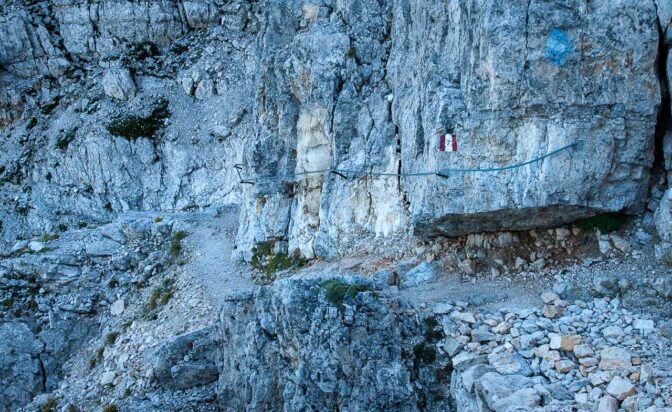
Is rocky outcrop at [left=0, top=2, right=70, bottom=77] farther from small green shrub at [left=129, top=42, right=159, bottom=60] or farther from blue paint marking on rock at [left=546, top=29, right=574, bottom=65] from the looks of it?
blue paint marking on rock at [left=546, top=29, right=574, bottom=65]

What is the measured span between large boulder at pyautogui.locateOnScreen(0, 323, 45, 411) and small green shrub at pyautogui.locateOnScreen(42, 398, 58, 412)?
317cm

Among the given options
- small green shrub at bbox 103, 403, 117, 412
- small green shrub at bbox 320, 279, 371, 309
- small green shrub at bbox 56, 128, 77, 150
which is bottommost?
small green shrub at bbox 103, 403, 117, 412

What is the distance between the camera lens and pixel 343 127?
870 inches

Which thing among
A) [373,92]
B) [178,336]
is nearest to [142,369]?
[178,336]

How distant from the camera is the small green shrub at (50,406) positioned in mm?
21939

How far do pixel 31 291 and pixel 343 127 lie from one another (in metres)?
17.9

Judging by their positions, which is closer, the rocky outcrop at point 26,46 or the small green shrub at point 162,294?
the small green shrub at point 162,294

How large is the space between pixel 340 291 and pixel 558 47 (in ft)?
26.2

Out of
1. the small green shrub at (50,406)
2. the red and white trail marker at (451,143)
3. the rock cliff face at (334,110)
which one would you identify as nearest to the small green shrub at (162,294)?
the rock cliff face at (334,110)

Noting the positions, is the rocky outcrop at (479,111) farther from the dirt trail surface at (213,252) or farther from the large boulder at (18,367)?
the large boulder at (18,367)

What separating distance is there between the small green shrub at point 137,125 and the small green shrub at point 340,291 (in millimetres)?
30856

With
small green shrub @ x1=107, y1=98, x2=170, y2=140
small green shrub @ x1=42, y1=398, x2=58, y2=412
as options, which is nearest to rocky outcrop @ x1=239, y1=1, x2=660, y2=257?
small green shrub @ x1=42, y1=398, x2=58, y2=412

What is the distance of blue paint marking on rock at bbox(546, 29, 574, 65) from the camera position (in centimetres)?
1385

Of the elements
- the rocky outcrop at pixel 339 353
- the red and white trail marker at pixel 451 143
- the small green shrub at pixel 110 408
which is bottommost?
the small green shrub at pixel 110 408
